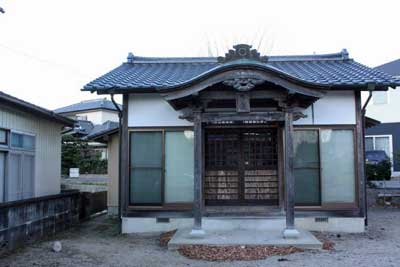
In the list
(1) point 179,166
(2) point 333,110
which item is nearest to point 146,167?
(1) point 179,166

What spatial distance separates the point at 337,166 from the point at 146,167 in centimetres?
434

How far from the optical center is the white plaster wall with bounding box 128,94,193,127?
31.9ft

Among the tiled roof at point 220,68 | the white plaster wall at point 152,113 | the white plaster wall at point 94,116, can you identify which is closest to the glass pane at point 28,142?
the tiled roof at point 220,68

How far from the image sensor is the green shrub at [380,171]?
1681 centimetres

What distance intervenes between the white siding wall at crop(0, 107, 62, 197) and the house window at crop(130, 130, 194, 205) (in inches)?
91.2

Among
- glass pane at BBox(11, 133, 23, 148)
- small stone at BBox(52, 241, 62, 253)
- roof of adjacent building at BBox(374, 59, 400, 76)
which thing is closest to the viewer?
small stone at BBox(52, 241, 62, 253)

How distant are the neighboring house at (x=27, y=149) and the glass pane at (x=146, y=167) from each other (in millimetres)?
2231

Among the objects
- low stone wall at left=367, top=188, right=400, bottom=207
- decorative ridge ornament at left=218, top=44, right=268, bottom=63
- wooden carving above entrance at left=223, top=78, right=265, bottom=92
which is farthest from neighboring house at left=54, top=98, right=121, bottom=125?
wooden carving above entrance at left=223, top=78, right=265, bottom=92

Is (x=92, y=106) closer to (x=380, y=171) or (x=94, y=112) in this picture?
(x=94, y=112)

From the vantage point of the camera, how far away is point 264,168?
33.5 ft

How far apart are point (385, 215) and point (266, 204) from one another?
4011 mm

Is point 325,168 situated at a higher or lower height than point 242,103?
lower

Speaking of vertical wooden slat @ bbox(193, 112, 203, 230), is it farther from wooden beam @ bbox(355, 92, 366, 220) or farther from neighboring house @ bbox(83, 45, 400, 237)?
wooden beam @ bbox(355, 92, 366, 220)

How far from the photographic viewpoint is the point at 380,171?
1683 cm
